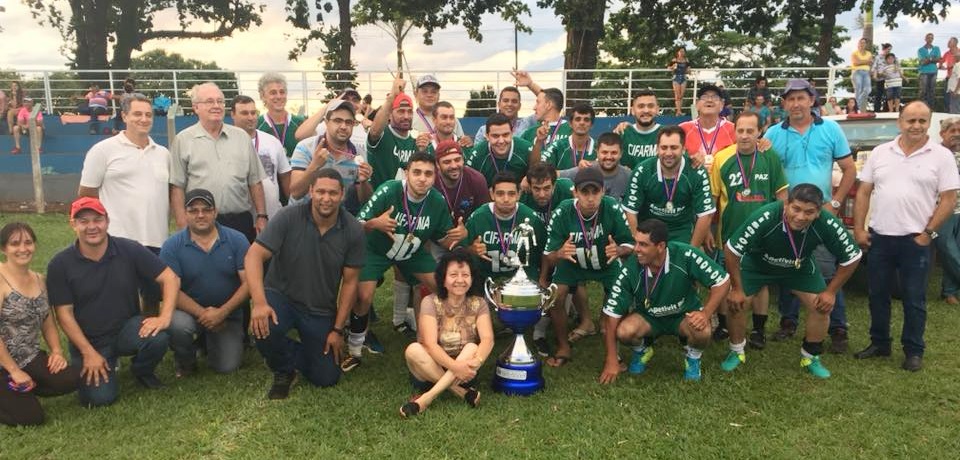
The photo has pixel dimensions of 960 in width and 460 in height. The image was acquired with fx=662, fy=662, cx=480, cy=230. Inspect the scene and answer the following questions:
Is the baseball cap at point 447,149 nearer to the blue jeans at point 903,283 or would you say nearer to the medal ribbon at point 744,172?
the medal ribbon at point 744,172

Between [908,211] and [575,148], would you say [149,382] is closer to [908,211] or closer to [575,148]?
[575,148]

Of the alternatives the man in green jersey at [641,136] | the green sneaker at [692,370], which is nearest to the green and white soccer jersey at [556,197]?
the man in green jersey at [641,136]

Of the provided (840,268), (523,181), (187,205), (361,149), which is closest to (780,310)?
(840,268)

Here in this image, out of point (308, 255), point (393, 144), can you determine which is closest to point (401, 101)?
point (393, 144)

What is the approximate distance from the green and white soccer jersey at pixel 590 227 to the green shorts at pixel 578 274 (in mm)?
202

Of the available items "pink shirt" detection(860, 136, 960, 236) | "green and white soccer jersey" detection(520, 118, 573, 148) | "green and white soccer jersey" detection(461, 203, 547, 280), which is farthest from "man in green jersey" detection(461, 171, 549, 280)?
"pink shirt" detection(860, 136, 960, 236)

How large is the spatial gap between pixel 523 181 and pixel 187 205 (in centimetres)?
296

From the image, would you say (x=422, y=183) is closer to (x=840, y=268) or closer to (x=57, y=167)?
(x=840, y=268)

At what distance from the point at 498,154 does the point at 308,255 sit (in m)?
2.23

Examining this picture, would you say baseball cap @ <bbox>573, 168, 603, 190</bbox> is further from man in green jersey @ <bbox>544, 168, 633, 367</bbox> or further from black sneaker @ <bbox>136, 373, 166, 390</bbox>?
black sneaker @ <bbox>136, 373, 166, 390</bbox>

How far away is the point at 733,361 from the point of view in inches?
208

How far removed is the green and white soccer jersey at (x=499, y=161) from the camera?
253 inches

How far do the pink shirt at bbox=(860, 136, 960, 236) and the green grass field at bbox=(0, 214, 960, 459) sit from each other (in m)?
1.15

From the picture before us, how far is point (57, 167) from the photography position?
49.5 feet
